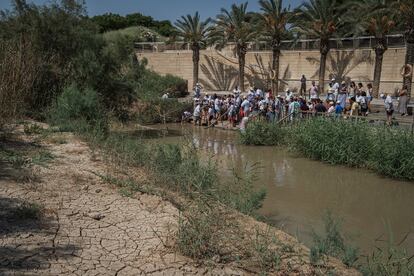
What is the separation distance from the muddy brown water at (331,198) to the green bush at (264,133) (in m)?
1.20

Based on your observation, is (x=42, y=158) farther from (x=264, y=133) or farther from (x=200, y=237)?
(x=264, y=133)

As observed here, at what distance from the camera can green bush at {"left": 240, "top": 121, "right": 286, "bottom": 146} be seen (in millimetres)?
17156

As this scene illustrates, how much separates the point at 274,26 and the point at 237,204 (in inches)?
1029

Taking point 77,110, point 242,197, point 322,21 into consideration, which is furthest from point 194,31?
point 242,197

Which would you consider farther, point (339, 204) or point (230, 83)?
point (230, 83)

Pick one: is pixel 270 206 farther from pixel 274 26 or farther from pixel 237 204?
pixel 274 26

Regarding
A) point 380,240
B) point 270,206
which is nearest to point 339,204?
point 270,206

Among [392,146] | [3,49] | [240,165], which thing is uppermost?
[3,49]

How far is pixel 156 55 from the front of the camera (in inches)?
1706

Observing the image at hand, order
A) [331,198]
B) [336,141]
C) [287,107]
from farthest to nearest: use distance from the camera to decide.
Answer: [287,107], [336,141], [331,198]

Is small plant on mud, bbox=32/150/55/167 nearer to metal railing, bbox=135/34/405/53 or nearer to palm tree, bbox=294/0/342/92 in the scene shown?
palm tree, bbox=294/0/342/92

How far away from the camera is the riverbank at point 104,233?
4.45 metres

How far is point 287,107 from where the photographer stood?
19.0 m

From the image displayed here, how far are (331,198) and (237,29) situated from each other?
82.3ft
